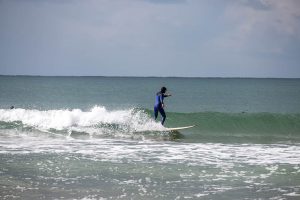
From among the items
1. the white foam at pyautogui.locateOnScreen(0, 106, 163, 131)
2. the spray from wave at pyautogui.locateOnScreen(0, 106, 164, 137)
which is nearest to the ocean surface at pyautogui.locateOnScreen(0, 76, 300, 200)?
the spray from wave at pyautogui.locateOnScreen(0, 106, 164, 137)

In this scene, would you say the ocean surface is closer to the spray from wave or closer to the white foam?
the spray from wave

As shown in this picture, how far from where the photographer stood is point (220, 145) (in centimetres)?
2030

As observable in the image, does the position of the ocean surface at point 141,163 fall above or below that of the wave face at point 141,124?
below

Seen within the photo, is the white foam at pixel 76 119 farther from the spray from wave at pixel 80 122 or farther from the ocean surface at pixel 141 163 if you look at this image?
the ocean surface at pixel 141 163

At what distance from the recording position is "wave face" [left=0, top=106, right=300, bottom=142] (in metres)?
A: 24.7

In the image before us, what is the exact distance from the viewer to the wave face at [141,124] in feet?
81.0

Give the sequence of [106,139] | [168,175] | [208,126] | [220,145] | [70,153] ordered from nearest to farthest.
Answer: [168,175]
[70,153]
[220,145]
[106,139]
[208,126]

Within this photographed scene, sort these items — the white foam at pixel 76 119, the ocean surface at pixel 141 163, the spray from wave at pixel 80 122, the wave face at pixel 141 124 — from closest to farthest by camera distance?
the ocean surface at pixel 141 163, the wave face at pixel 141 124, the spray from wave at pixel 80 122, the white foam at pixel 76 119

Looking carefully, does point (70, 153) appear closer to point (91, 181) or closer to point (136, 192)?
point (91, 181)

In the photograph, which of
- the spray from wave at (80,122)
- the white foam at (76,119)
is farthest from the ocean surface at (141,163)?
the white foam at (76,119)

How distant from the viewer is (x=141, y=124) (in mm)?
26766

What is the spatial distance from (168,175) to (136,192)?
7.04 ft

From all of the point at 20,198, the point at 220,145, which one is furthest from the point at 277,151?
the point at 20,198

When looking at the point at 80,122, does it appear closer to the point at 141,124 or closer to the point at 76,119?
the point at 76,119
